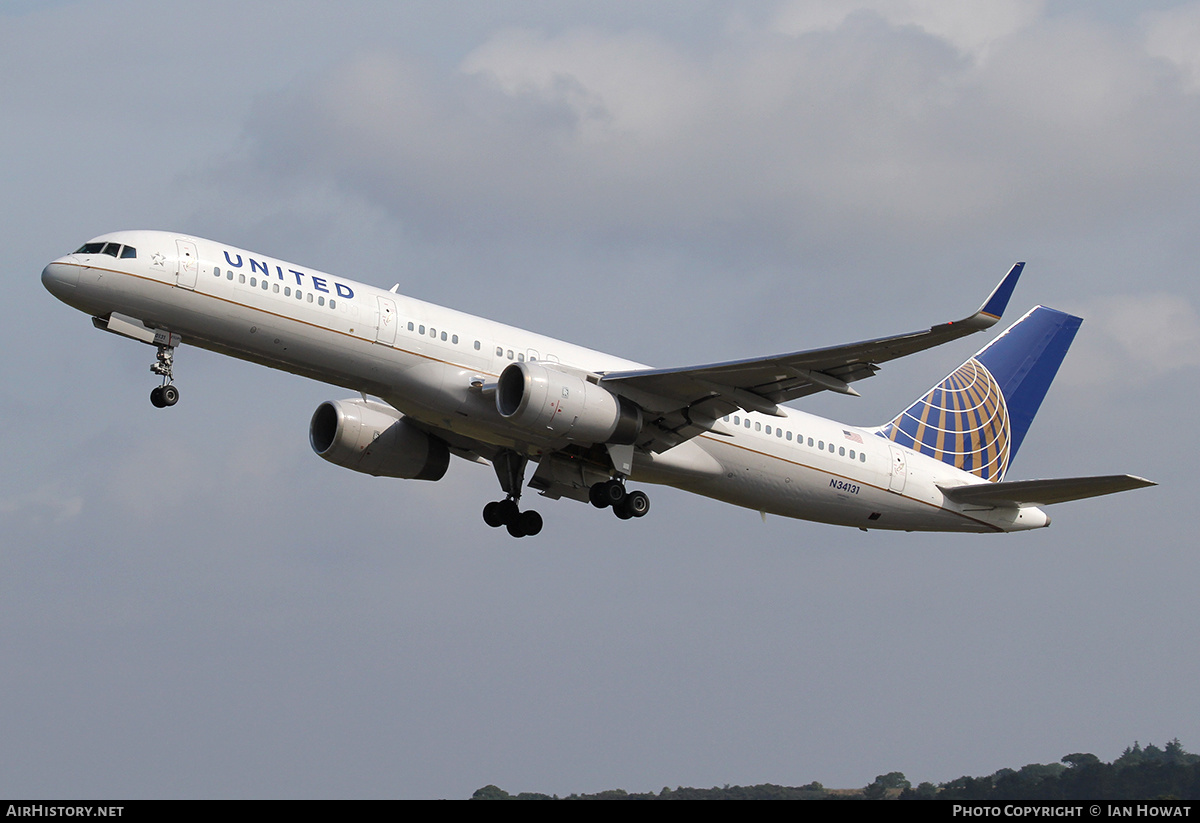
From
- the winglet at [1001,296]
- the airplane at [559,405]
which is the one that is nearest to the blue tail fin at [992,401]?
the airplane at [559,405]

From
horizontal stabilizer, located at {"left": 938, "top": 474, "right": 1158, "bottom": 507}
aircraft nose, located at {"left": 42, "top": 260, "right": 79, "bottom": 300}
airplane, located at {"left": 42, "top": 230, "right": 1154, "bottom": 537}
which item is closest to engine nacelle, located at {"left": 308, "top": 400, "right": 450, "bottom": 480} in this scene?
airplane, located at {"left": 42, "top": 230, "right": 1154, "bottom": 537}

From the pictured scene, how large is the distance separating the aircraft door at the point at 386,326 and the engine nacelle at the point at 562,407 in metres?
2.56

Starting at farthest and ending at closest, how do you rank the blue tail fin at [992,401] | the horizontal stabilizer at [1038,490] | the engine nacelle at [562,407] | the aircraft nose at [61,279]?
1. the blue tail fin at [992,401]
2. the horizontal stabilizer at [1038,490]
3. the engine nacelle at [562,407]
4. the aircraft nose at [61,279]

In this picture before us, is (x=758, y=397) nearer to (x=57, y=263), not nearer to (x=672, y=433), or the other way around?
(x=672, y=433)

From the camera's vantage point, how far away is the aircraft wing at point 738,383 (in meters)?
30.1

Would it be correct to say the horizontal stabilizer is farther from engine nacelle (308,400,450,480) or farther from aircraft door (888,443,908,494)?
engine nacelle (308,400,450,480)

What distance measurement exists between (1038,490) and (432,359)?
51.9 feet

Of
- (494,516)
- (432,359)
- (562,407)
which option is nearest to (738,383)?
(562,407)

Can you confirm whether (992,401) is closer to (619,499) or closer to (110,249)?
(619,499)

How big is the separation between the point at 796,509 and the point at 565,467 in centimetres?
591

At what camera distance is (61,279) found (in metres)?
29.7

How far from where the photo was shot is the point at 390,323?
103 ft

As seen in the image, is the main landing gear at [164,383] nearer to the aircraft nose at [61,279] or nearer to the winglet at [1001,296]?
the aircraft nose at [61,279]
